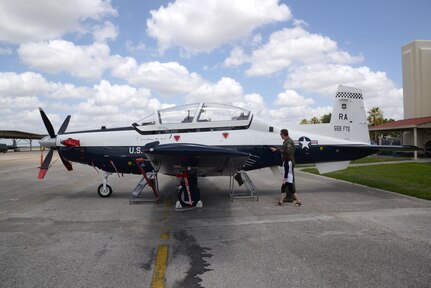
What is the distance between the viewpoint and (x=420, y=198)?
314 inches

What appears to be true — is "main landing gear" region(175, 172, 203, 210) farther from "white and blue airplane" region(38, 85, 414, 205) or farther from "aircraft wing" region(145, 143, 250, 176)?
"white and blue airplane" region(38, 85, 414, 205)

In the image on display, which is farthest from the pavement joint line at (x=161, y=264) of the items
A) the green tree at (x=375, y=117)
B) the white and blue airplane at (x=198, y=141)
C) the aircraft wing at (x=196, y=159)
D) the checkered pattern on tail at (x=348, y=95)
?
the green tree at (x=375, y=117)

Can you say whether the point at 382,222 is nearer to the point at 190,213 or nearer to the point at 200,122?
the point at 190,213

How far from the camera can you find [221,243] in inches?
182

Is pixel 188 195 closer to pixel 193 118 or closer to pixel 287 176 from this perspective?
pixel 193 118

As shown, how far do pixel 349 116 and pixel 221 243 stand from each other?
21.0 feet

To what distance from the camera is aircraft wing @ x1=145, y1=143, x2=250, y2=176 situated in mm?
5391

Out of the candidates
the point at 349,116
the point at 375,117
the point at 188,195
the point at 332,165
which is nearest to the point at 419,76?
the point at 349,116

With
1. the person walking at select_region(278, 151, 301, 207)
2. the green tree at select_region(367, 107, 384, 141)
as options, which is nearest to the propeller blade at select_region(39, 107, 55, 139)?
the person walking at select_region(278, 151, 301, 207)

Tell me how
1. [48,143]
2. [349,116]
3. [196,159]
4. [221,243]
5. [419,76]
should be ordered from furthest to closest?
[419,76], [349,116], [48,143], [196,159], [221,243]

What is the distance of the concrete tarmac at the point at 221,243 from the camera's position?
3.41 meters

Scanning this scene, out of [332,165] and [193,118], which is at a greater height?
[193,118]

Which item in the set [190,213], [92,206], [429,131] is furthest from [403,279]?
[429,131]

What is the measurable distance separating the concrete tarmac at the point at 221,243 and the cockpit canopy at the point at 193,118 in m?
1.92
